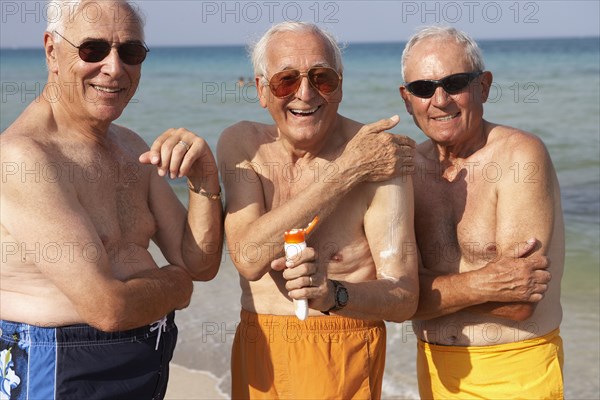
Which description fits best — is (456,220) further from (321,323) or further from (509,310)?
(321,323)

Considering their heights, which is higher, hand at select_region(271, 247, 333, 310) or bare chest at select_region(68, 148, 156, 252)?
bare chest at select_region(68, 148, 156, 252)

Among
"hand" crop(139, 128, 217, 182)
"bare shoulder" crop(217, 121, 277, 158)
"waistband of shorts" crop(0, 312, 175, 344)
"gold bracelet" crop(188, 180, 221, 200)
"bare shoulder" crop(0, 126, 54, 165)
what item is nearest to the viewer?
"bare shoulder" crop(0, 126, 54, 165)

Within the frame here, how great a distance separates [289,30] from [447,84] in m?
0.70

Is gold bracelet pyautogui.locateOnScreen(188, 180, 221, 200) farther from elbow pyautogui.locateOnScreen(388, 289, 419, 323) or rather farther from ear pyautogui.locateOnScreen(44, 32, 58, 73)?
elbow pyautogui.locateOnScreen(388, 289, 419, 323)

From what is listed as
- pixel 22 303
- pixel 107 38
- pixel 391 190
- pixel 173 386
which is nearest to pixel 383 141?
pixel 391 190

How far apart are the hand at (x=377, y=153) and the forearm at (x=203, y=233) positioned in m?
0.55

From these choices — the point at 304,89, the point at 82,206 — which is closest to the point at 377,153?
the point at 304,89

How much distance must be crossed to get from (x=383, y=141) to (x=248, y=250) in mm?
666

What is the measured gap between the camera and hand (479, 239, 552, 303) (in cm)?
347

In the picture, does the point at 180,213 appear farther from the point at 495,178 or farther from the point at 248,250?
the point at 495,178

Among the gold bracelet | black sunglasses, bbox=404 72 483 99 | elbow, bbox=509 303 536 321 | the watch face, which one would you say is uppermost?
black sunglasses, bbox=404 72 483 99

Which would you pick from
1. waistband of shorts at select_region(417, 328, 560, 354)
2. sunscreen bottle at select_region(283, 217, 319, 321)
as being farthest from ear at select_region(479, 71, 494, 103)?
sunscreen bottle at select_region(283, 217, 319, 321)

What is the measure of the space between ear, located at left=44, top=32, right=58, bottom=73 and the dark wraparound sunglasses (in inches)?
32.6

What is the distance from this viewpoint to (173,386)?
19.2ft
